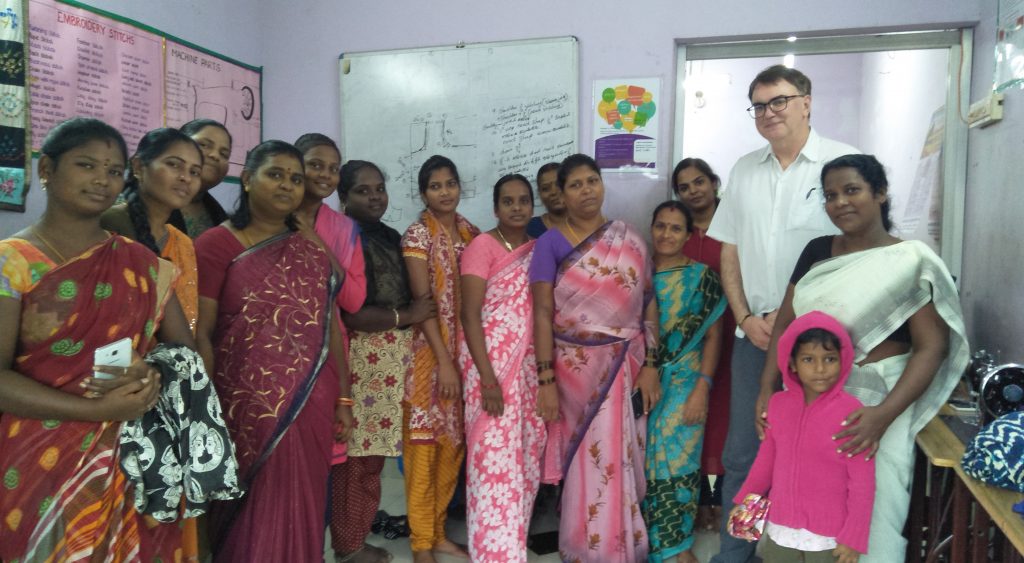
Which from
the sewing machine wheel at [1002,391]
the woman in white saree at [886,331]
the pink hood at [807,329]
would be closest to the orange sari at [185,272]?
the pink hood at [807,329]

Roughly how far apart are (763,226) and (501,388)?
1.03m

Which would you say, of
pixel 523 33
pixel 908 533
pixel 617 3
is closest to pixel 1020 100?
pixel 908 533

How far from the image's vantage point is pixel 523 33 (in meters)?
3.21

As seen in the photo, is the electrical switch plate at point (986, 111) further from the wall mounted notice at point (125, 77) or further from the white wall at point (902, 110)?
the wall mounted notice at point (125, 77)

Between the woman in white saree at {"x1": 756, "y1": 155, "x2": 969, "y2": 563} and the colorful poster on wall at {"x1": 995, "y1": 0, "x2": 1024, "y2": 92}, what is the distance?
960 millimetres

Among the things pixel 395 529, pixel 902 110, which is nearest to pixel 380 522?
pixel 395 529

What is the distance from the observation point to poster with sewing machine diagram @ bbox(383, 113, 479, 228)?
10.9 ft

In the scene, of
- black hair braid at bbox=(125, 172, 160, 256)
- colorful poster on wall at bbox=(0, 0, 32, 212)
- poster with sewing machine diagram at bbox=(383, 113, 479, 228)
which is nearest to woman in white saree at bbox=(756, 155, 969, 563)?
black hair braid at bbox=(125, 172, 160, 256)

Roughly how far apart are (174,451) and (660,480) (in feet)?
5.20

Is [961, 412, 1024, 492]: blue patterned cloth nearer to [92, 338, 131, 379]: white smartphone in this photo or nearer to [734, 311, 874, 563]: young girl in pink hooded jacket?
[734, 311, 874, 563]: young girl in pink hooded jacket

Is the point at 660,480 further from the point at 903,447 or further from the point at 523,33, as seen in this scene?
the point at 523,33

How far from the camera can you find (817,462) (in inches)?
63.6

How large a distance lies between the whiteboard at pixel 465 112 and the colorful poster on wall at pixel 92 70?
98cm

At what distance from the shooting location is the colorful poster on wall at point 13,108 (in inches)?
87.7
